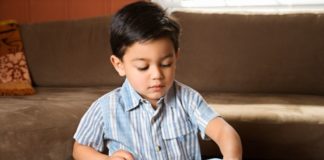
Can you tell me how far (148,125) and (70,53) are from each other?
1318mm

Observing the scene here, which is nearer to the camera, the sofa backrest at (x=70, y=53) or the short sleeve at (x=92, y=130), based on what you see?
the short sleeve at (x=92, y=130)

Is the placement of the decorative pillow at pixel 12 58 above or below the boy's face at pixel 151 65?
below

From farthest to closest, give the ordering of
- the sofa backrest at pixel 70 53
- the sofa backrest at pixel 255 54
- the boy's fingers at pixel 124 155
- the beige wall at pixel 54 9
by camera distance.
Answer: the beige wall at pixel 54 9 < the sofa backrest at pixel 70 53 < the sofa backrest at pixel 255 54 < the boy's fingers at pixel 124 155

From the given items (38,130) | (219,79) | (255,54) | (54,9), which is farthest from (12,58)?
(255,54)

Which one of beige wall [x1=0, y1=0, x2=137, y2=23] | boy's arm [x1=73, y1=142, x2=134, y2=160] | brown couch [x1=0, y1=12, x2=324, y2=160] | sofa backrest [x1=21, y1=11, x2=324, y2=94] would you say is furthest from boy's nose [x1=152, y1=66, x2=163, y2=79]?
beige wall [x1=0, y1=0, x2=137, y2=23]

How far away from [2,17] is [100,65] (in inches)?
37.0

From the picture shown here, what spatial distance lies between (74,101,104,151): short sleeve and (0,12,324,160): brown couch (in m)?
0.42

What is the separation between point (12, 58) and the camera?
7.18ft

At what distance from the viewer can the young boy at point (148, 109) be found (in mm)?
954

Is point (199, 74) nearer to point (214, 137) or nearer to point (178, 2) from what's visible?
point (178, 2)

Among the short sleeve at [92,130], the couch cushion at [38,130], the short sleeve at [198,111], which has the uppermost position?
the short sleeve at [198,111]

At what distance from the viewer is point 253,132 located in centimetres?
147

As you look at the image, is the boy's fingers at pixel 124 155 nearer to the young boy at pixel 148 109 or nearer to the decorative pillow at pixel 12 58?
the young boy at pixel 148 109

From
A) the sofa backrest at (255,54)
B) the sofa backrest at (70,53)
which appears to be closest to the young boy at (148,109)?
the sofa backrest at (255,54)
